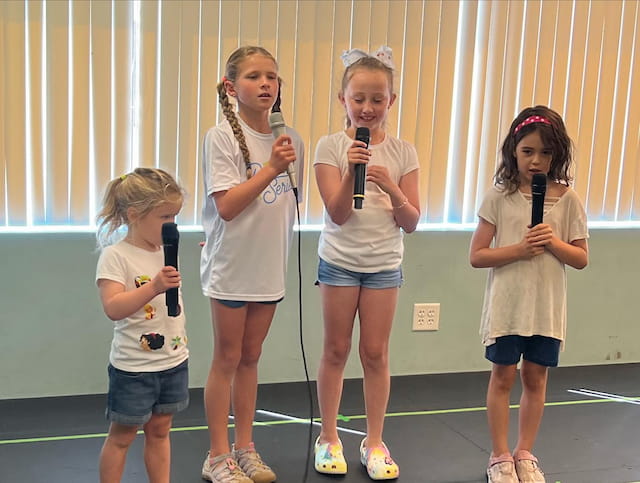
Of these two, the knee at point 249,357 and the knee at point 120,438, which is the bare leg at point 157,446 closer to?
the knee at point 120,438

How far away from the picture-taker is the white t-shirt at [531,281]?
2.13 meters

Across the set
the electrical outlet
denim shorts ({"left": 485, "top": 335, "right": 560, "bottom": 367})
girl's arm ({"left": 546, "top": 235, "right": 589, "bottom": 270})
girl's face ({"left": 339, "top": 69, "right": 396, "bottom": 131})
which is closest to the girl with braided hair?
girl's face ({"left": 339, "top": 69, "right": 396, "bottom": 131})

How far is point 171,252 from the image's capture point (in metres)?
1.60

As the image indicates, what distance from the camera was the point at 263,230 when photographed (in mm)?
2094

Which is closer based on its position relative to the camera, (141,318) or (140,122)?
(141,318)

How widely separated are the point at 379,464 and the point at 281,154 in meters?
1.10

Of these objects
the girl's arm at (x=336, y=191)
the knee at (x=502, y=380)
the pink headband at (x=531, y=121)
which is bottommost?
the knee at (x=502, y=380)

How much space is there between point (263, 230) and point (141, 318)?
0.51 meters

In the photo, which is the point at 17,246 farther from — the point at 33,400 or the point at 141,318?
Answer: the point at 141,318

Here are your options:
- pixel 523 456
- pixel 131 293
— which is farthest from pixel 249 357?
A: pixel 523 456

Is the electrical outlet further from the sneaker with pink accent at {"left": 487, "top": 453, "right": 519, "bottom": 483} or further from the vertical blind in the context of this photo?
the sneaker with pink accent at {"left": 487, "top": 453, "right": 519, "bottom": 483}

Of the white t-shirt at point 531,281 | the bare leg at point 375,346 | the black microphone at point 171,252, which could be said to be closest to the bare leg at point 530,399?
the white t-shirt at point 531,281

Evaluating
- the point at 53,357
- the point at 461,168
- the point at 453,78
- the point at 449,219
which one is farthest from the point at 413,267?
the point at 53,357

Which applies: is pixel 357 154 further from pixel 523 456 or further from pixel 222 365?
pixel 523 456
